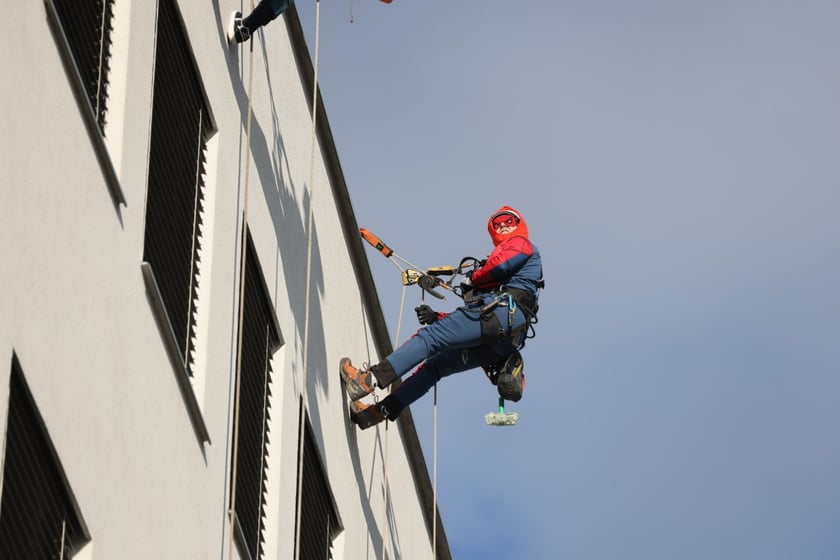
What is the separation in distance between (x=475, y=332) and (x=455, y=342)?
18 centimetres

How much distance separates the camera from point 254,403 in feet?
47.5

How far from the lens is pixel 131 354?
1177 cm

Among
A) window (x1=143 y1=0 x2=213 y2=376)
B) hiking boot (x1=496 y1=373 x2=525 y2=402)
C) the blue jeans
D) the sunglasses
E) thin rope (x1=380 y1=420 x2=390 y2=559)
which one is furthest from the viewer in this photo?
thin rope (x1=380 y1=420 x2=390 y2=559)

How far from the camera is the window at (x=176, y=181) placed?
500 inches

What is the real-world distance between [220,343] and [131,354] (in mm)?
1914

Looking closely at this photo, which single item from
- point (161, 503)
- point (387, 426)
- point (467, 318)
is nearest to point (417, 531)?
point (387, 426)

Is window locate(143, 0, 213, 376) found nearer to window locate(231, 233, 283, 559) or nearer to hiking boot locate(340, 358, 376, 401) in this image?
window locate(231, 233, 283, 559)

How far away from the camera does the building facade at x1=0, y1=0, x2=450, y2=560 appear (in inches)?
416

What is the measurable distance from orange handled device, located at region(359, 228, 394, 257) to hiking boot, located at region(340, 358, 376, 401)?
103 cm

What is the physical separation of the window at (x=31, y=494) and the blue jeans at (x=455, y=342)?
5.30m

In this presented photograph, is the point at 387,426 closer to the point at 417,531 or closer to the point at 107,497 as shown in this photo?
the point at 417,531

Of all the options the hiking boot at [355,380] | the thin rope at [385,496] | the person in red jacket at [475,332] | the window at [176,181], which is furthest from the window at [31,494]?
the thin rope at [385,496]

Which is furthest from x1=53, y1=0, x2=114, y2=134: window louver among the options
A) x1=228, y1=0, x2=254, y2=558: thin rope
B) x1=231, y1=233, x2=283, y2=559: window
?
x1=231, y1=233, x2=283, y2=559: window

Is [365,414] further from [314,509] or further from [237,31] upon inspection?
[237,31]
